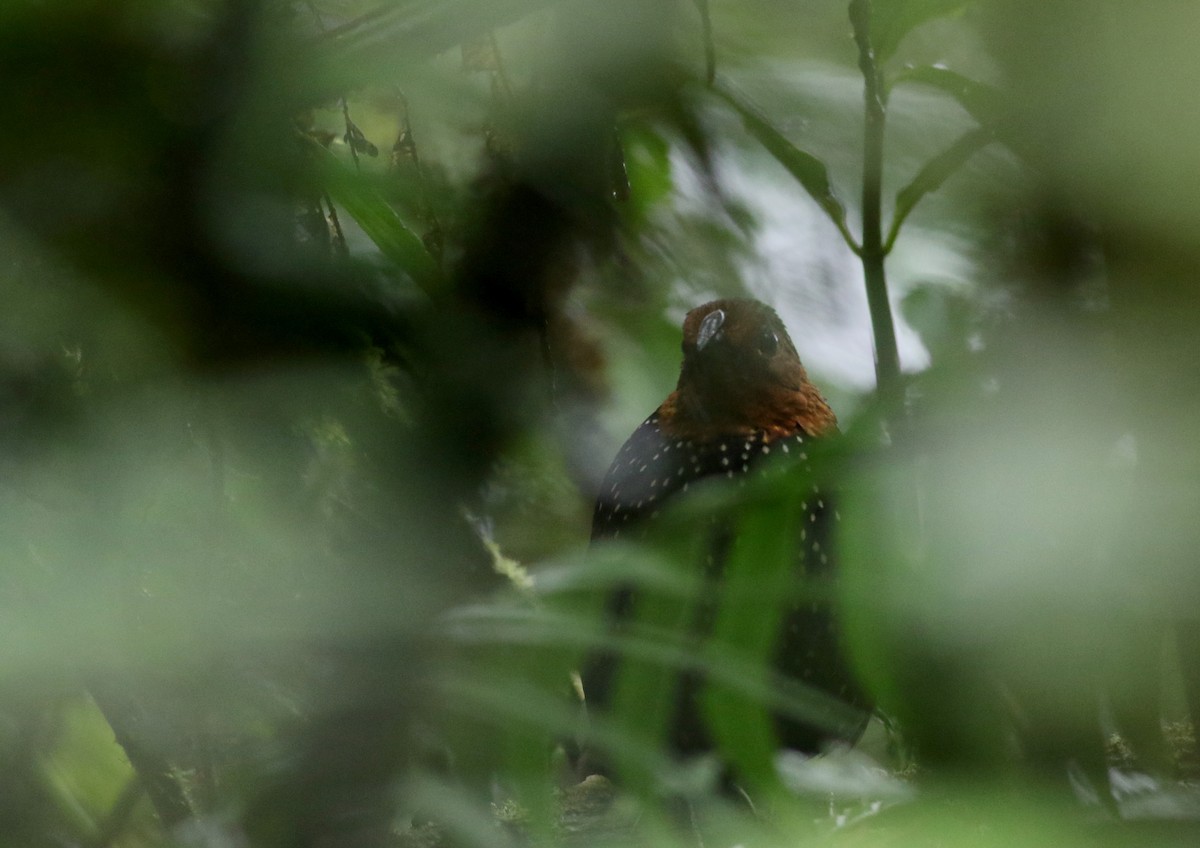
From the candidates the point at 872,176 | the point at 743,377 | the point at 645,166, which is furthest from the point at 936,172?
the point at 743,377

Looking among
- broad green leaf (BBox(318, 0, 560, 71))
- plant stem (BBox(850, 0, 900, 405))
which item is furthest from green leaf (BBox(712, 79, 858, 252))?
broad green leaf (BBox(318, 0, 560, 71))

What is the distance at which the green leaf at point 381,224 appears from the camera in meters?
0.46

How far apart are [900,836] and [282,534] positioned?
27 centimetres

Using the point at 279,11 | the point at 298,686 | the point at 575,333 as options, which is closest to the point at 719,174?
the point at 575,333

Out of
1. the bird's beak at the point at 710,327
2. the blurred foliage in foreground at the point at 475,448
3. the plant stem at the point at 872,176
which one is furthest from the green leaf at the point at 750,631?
the bird's beak at the point at 710,327

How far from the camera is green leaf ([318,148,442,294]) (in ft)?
1.53

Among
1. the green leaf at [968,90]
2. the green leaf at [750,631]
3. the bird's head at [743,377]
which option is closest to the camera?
the green leaf at [750,631]

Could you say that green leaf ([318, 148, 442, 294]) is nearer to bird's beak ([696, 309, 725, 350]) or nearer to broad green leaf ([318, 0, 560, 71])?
broad green leaf ([318, 0, 560, 71])

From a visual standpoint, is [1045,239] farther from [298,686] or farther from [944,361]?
[298,686]

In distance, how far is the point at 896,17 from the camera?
54 cm

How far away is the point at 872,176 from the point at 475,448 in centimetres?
25

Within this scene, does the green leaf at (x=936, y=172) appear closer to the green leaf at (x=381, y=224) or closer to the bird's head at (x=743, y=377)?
the bird's head at (x=743, y=377)

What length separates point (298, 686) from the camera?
0.44m

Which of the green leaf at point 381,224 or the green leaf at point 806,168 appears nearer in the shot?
the green leaf at point 381,224
